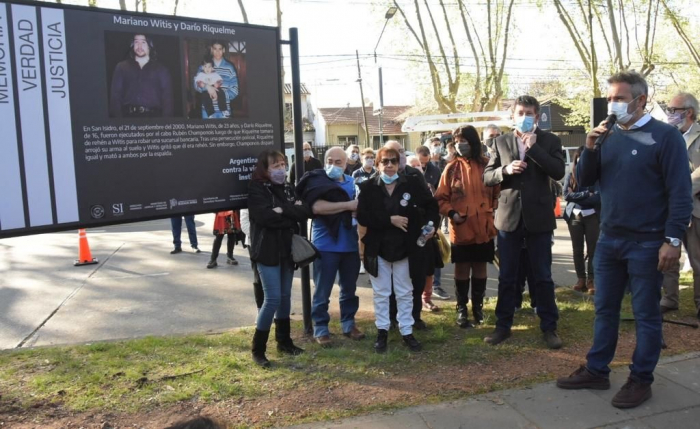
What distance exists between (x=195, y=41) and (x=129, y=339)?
2.91 meters

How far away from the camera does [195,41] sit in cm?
432

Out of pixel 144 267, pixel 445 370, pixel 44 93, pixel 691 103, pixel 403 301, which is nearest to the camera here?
pixel 44 93

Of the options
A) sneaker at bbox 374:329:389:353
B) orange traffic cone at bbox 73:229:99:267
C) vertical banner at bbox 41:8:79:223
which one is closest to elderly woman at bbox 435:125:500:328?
sneaker at bbox 374:329:389:353

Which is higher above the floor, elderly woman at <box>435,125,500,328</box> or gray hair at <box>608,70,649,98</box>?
gray hair at <box>608,70,649,98</box>

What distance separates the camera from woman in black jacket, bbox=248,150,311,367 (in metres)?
4.28

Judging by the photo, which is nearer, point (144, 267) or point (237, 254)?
point (144, 267)

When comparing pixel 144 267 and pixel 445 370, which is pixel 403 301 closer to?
pixel 445 370

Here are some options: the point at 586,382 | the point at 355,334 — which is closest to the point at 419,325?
the point at 355,334

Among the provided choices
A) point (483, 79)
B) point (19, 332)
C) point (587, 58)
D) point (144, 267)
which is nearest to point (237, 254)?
point (144, 267)

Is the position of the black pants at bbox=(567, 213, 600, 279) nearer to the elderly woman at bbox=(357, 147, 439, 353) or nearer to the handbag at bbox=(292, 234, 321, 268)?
the elderly woman at bbox=(357, 147, 439, 353)

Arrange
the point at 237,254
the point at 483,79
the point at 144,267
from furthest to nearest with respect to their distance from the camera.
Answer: the point at 483,79
the point at 237,254
the point at 144,267

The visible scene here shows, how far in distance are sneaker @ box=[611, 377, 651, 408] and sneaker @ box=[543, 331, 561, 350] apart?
94 cm

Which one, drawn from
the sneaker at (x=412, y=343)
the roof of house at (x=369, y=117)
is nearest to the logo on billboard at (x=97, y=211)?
the sneaker at (x=412, y=343)

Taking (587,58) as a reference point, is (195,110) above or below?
below
